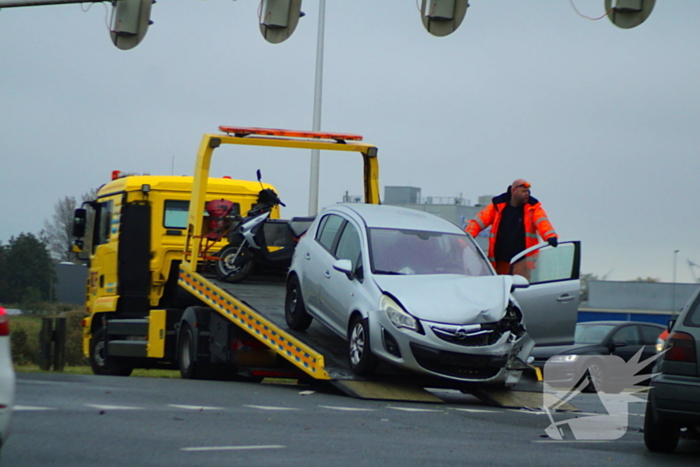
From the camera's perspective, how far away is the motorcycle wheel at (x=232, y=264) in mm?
14320

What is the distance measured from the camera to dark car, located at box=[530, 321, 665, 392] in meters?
19.6

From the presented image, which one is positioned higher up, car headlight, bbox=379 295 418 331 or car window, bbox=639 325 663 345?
car headlight, bbox=379 295 418 331

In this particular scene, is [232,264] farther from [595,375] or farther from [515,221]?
[595,375]

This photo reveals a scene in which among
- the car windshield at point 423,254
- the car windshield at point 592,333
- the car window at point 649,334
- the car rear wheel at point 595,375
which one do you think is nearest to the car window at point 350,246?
the car windshield at point 423,254

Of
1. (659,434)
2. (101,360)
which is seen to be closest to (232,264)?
(101,360)

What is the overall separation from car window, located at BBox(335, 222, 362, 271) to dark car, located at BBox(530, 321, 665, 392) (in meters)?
7.81

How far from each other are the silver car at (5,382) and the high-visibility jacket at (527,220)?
7.74 meters

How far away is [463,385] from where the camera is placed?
11.1 metres

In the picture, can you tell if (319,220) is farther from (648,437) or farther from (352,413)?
(648,437)

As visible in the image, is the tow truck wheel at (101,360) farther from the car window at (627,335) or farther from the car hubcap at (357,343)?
the car window at (627,335)

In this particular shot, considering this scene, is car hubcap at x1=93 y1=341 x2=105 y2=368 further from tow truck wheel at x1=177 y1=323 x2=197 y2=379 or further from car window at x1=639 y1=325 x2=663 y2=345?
car window at x1=639 y1=325 x2=663 y2=345

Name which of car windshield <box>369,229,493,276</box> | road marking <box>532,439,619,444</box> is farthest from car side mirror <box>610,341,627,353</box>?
road marking <box>532,439,619,444</box>

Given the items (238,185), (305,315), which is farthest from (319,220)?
(238,185)

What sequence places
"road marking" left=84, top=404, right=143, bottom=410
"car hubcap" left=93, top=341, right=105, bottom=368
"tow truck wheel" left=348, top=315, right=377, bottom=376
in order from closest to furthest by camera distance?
"road marking" left=84, top=404, right=143, bottom=410 → "tow truck wheel" left=348, top=315, right=377, bottom=376 → "car hubcap" left=93, top=341, right=105, bottom=368
